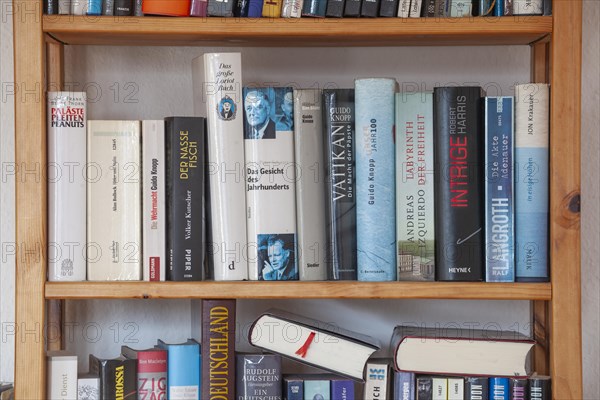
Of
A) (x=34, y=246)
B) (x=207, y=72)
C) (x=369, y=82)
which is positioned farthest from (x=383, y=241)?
(x=34, y=246)

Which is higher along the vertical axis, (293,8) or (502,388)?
(293,8)

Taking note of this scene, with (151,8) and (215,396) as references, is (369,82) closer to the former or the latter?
(151,8)

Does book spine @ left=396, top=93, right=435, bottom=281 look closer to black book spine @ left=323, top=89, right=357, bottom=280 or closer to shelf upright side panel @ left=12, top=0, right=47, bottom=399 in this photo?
black book spine @ left=323, top=89, right=357, bottom=280

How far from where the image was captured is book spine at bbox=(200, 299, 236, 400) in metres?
0.98

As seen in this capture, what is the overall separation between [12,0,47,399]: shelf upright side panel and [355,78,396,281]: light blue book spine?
1.23 ft

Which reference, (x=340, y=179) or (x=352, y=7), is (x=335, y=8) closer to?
(x=352, y=7)

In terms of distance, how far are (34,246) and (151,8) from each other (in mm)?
312

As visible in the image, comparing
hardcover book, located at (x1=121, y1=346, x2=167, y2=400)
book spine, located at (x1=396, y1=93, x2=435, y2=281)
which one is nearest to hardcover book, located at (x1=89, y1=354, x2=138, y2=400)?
hardcover book, located at (x1=121, y1=346, x2=167, y2=400)

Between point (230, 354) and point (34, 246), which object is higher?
point (34, 246)

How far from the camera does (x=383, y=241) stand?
97cm

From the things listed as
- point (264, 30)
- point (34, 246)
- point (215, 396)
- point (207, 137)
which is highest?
point (264, 30)

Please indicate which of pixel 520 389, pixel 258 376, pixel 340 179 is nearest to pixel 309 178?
pixel 340 179

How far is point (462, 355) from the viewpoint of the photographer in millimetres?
988

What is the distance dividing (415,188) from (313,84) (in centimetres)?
28
